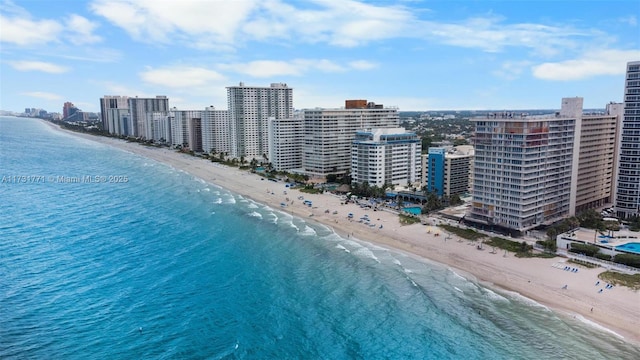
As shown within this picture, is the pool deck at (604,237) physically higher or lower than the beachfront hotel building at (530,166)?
lower

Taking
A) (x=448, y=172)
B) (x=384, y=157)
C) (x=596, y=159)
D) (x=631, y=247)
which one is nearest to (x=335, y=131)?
(x=384, y=157)

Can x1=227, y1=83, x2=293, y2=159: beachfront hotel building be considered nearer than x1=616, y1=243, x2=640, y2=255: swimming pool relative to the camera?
No

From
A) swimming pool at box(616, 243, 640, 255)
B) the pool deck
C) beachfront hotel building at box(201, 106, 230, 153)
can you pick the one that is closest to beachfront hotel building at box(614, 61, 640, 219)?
the pool deck

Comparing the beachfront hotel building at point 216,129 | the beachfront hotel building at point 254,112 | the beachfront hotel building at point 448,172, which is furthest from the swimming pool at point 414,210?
the beachfront hotel building at point 216,129

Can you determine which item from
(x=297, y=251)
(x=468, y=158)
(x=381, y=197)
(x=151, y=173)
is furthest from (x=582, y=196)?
(x=151, y=173)

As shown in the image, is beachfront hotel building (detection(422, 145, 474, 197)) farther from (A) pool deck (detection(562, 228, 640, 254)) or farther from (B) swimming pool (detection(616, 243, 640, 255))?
(B) swimming pool (detection(616, 243, 640, 255))

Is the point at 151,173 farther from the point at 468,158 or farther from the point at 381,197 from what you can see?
the point at 468,158

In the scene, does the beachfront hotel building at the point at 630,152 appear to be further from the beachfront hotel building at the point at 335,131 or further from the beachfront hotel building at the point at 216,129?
the beachfront hotel building at the point at 216,129
